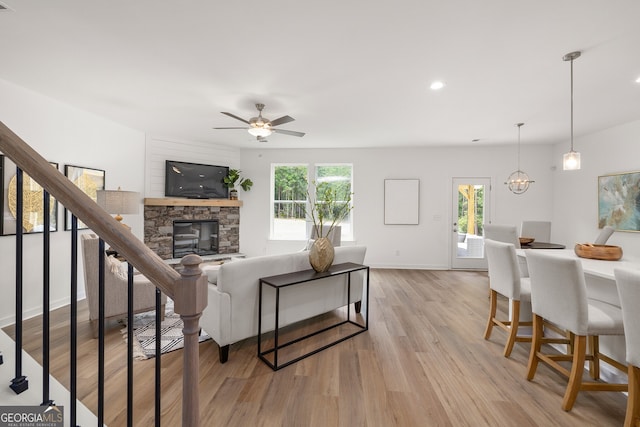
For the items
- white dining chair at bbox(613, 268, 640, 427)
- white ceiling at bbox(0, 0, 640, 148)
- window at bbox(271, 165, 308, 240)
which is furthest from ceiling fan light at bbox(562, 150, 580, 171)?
window at bbox(271, 165, 308, 240)

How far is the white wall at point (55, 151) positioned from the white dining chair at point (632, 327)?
509 cm

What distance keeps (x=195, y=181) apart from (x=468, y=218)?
576 centimetres

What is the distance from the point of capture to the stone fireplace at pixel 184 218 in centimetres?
530

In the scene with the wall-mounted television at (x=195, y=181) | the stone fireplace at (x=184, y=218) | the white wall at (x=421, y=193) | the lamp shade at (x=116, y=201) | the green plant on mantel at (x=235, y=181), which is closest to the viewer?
the lamp shade at (x=116, y=201)

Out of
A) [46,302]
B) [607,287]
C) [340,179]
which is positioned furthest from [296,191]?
[46,302]

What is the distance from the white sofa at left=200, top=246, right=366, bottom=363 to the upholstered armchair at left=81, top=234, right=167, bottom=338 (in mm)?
777

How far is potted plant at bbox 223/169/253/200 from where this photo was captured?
20.3ft

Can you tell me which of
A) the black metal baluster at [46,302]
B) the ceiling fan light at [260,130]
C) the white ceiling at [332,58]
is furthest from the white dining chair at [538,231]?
the black metal baluster at [46,302]

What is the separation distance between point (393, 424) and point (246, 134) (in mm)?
4828

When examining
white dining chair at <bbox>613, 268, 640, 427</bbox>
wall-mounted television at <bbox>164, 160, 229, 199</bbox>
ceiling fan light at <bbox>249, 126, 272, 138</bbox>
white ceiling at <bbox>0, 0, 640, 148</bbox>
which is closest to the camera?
white dining chair at <bbox>613, 268, 640, 427</bbox>

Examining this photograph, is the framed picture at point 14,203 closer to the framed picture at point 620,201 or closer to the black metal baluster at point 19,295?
the black metal baluster at point 19,295

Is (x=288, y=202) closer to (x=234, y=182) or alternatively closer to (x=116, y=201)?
(x=234, y=182)

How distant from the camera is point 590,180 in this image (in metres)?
5.06

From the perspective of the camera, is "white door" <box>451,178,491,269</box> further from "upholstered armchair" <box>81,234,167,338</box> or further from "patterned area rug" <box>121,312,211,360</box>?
"upholstered armchair" <box>81,234,167,338</box>
